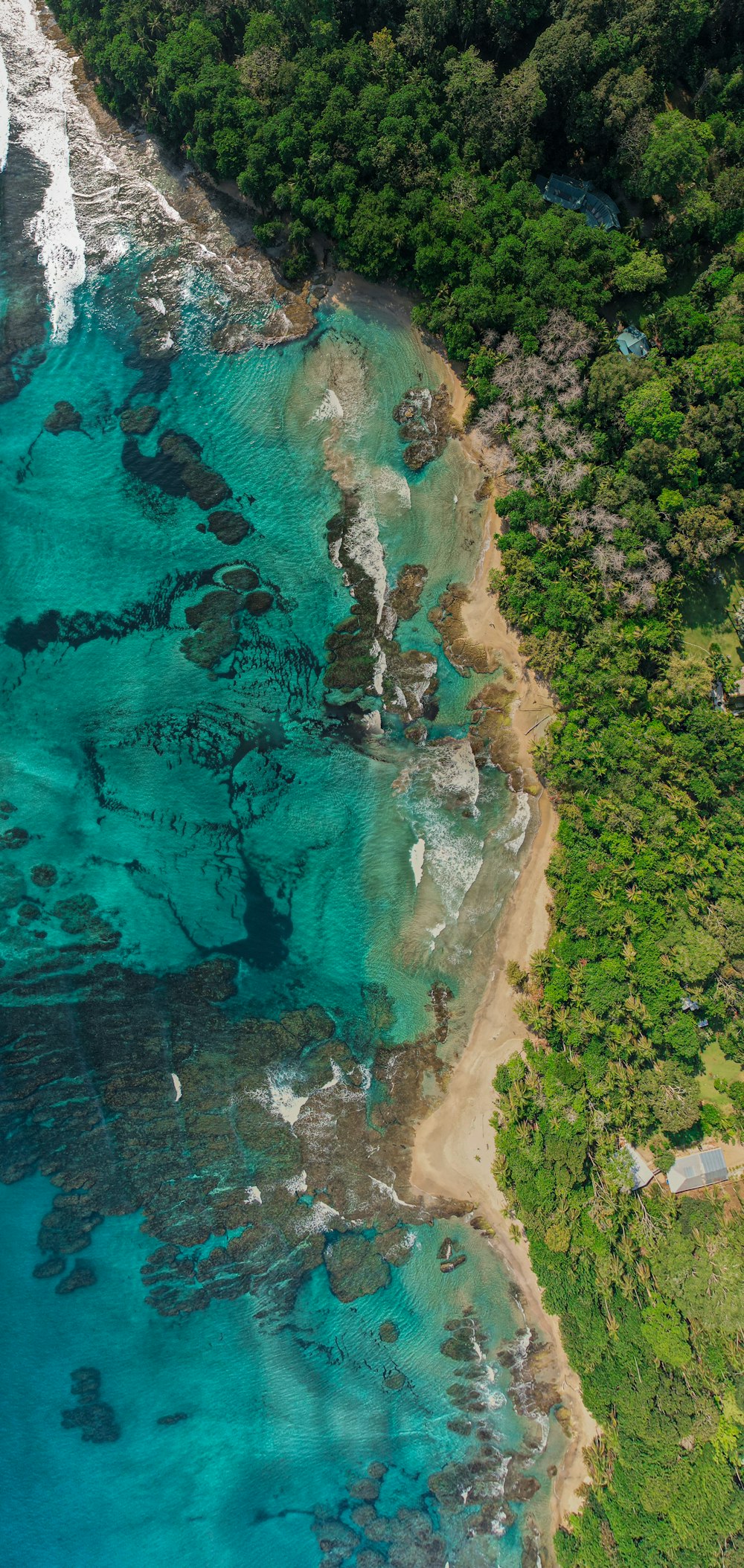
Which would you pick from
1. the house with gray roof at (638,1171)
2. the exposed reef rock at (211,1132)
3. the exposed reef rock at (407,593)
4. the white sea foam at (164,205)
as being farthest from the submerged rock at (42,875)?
the white sea foam at (164,205)

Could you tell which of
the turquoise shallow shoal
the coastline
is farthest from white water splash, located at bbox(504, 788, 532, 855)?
the coastline

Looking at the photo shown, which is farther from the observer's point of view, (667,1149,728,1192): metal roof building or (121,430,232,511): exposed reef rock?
(121,430,232,511): exposed reef rock

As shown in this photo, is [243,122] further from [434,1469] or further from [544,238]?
[434,1469]

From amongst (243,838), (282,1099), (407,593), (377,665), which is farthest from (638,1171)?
(407,593)

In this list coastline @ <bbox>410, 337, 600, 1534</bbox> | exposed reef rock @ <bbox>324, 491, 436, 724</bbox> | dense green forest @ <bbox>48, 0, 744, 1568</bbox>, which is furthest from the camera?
exposed reef rock @ <bbox>324, 491, 436, 724</bbox>

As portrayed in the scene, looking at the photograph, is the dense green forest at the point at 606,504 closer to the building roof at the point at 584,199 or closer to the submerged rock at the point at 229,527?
the building roof at the point at 584,199

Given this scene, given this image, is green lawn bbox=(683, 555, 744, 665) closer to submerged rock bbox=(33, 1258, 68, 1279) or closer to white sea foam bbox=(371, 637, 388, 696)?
white sea foam bbox=(371, 637, 388, 696)
